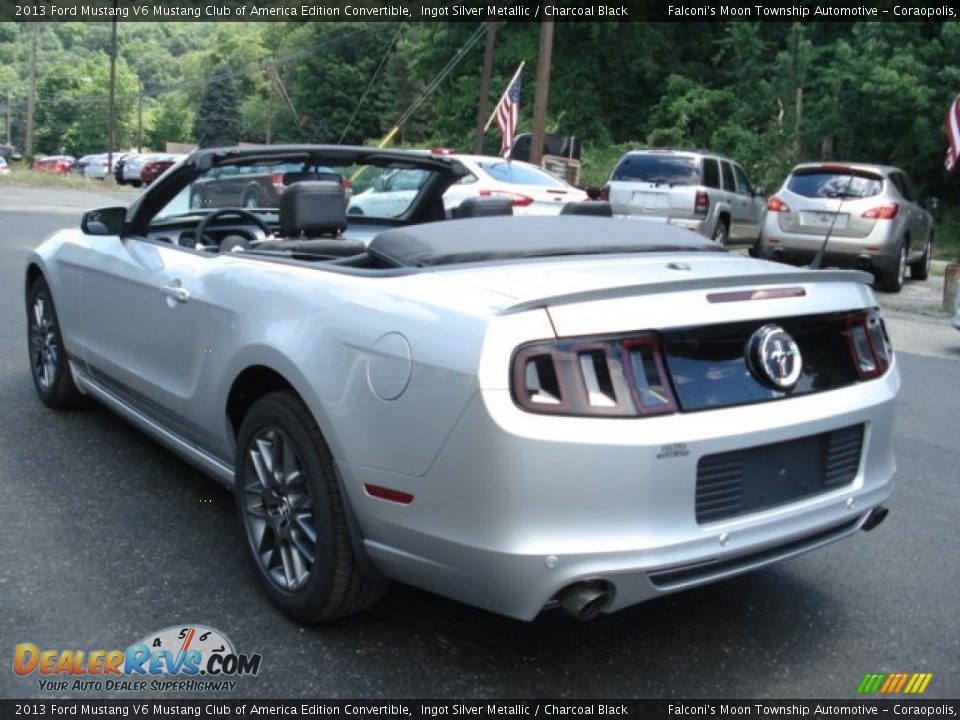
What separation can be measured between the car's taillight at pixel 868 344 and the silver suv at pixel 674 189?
497 inches

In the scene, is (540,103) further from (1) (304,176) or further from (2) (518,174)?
(1) (304,176)

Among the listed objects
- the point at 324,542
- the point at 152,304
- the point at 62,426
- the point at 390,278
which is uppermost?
the point at 390,278

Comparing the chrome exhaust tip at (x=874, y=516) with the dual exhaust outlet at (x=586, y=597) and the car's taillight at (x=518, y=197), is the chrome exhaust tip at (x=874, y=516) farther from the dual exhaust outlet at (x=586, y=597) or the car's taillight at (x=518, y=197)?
the car's taillight at (x=518, y=197)

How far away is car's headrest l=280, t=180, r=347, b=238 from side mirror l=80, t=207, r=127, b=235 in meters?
0.97

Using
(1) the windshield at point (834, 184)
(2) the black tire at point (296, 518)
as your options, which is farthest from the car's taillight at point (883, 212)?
(2) the black tire at point (296, 518)

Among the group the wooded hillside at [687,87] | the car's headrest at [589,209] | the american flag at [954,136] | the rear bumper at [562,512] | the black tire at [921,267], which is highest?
the wooded hillside at [687,87]

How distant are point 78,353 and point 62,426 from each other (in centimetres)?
57

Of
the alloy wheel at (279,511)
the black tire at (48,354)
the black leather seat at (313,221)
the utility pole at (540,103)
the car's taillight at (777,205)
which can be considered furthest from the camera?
the utility pole at (540,103)

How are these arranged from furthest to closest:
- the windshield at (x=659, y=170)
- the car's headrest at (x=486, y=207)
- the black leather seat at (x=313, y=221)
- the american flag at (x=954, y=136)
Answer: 1. the windshield at (x=659, y=170)
2. the american flag at (x=954, y=136)
3. the car's headrest at (x=486, y=207)
4. the black leather seat at (x=313, y=221)

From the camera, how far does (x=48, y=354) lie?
5695 mm

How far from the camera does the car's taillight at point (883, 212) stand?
13.4 metres

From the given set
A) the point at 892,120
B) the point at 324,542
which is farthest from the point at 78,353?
the point at 892,120

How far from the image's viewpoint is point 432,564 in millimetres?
2822

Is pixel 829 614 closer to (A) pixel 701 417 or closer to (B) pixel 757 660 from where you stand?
(B) pixel 757 660
